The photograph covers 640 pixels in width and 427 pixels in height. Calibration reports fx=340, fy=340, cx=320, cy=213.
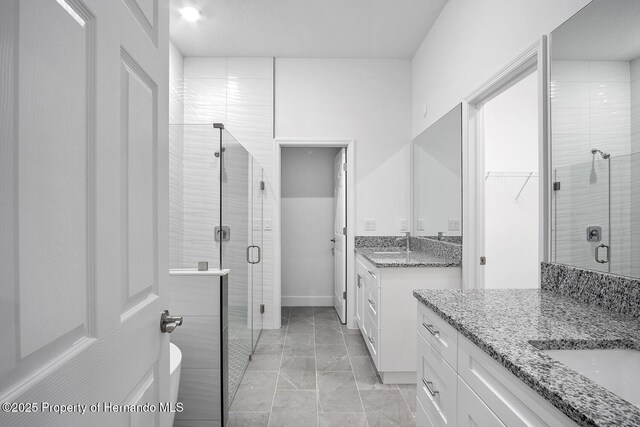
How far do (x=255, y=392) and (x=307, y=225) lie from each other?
248 centimetres

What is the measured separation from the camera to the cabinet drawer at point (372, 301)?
2488mm

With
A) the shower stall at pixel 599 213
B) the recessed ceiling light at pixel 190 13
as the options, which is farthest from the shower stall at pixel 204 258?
the shower stall at pixel 599 213

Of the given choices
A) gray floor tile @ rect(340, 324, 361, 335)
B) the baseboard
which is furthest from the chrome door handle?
the baseboard

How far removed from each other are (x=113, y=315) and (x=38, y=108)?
411 millimetres

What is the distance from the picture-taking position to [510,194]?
8.91ft

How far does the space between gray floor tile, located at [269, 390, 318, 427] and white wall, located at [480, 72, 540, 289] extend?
1.63 meters

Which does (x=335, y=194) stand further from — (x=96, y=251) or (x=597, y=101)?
(x=96, y=251)

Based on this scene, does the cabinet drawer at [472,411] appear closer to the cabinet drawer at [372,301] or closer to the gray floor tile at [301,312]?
the cabinet drawer at [372,301]

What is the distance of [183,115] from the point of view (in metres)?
3.52

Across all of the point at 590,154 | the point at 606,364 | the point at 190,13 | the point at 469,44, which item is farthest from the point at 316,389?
the point at 190,13

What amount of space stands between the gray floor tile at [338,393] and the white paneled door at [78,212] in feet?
4.81

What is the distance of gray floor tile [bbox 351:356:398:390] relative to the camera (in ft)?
7.79

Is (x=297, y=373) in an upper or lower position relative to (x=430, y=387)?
lower

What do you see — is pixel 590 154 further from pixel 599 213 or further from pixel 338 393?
pixel 338 393
